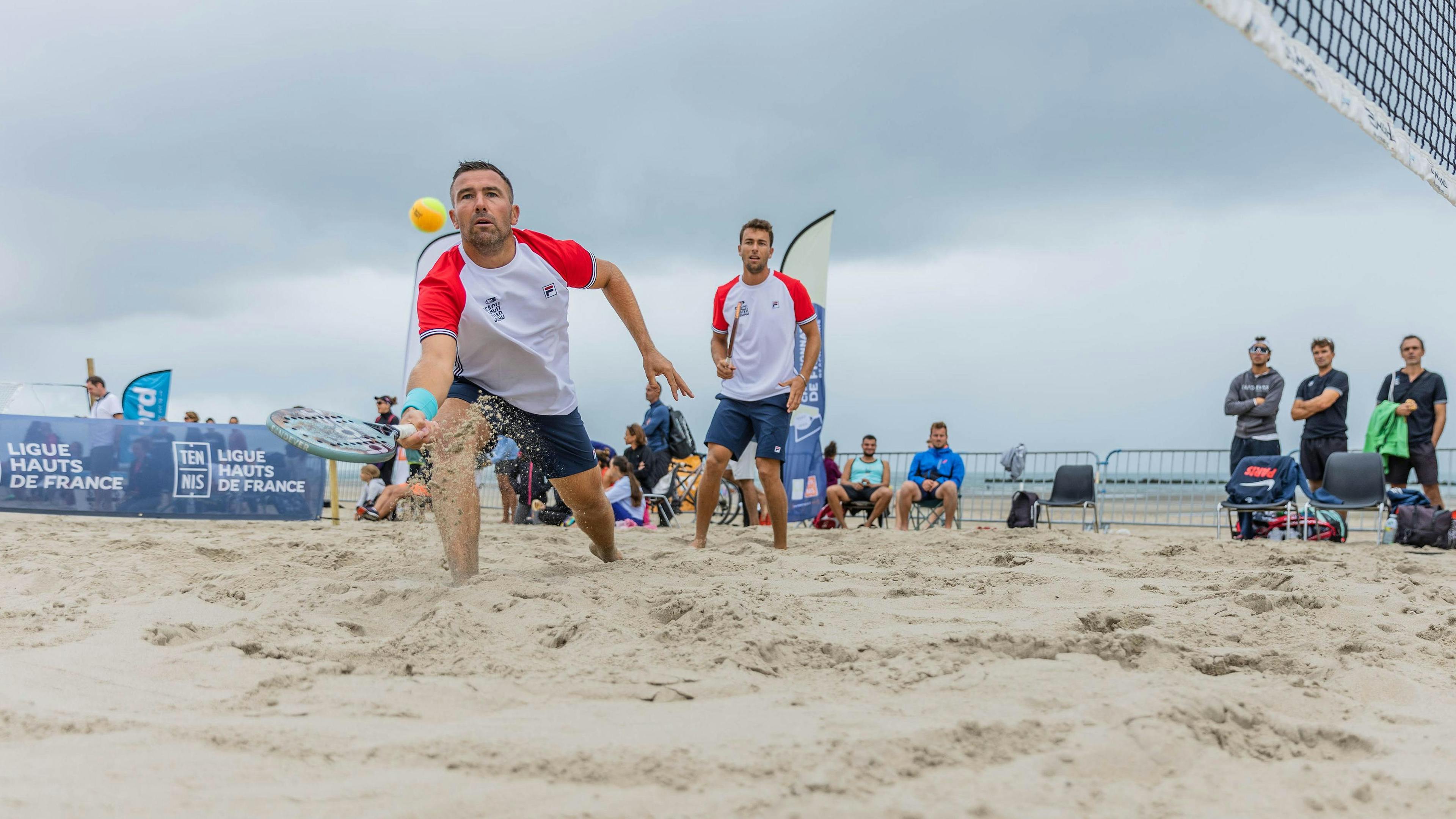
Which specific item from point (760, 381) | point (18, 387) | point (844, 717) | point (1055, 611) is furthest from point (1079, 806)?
point (18, 387)

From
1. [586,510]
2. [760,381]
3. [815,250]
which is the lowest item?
[586,510]

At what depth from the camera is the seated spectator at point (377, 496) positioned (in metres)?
9.05

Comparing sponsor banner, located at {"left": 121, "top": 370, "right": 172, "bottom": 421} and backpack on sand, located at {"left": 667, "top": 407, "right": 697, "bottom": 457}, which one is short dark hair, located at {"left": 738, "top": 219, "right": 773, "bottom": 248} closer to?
backpack on sand, located at {"left": 667, "top": 407, "right": 697, "bottom": 457}

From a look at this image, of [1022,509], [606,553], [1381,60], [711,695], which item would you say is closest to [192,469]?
[606,553]

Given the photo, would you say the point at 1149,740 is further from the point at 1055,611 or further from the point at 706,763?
the point at 1055,611

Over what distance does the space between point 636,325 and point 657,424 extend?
260 inches

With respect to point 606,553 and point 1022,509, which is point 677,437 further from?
point 606,553

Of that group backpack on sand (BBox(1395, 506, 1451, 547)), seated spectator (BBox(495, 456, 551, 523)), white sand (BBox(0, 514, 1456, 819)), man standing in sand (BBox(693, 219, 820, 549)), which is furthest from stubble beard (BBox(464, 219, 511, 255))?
backpack on sand (BBox(1395, 506, 1451, 547))

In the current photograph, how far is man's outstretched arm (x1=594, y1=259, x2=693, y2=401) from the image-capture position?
446 cm

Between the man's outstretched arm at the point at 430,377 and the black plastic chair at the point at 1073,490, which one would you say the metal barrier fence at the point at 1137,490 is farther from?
the man's outstretched arm at the point at 430,377

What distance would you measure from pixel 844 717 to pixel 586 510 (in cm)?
259

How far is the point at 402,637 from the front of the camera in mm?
2664

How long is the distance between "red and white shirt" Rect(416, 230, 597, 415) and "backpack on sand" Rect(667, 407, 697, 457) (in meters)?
6.96

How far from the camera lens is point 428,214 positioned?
10.2 m
